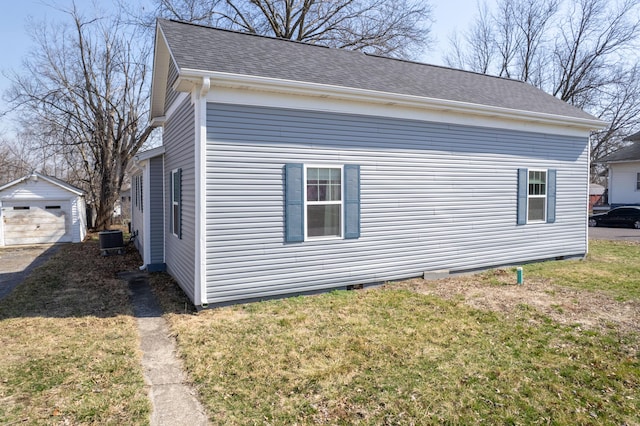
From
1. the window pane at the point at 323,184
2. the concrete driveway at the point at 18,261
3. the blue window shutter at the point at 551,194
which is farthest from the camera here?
the blue window shutter at the point at 551,194

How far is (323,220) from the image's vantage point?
24.1ft

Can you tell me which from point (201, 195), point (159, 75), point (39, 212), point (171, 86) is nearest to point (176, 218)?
point (201, 195)

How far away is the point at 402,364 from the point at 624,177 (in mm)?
28508

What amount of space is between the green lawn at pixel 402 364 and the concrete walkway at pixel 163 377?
13cm

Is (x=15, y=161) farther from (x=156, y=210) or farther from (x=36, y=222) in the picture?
(x=156, y=210)

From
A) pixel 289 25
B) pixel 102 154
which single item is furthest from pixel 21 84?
pixel 289 25

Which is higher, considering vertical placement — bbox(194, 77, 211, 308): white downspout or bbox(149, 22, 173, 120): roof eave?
bbox(149, 22, 173, 120): roof eave

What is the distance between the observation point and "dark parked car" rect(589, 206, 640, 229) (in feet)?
68.4

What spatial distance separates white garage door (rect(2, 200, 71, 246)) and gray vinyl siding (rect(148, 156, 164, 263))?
8759 mm

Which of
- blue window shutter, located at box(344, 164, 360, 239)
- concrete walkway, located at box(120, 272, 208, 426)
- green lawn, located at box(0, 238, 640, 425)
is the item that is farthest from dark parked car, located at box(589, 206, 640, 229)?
concrete walkway, located at box(120, 272, 208, 426)

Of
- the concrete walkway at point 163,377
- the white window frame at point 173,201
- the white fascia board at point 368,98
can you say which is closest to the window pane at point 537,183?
the white fascia board at point 368,98

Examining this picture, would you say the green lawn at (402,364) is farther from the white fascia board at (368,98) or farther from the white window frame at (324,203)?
the white fascia board at (368,98)

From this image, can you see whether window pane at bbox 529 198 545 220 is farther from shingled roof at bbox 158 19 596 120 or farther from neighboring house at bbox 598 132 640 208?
neighboring house at bbox 598 132 640 208

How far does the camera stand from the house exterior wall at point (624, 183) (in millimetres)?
25203
